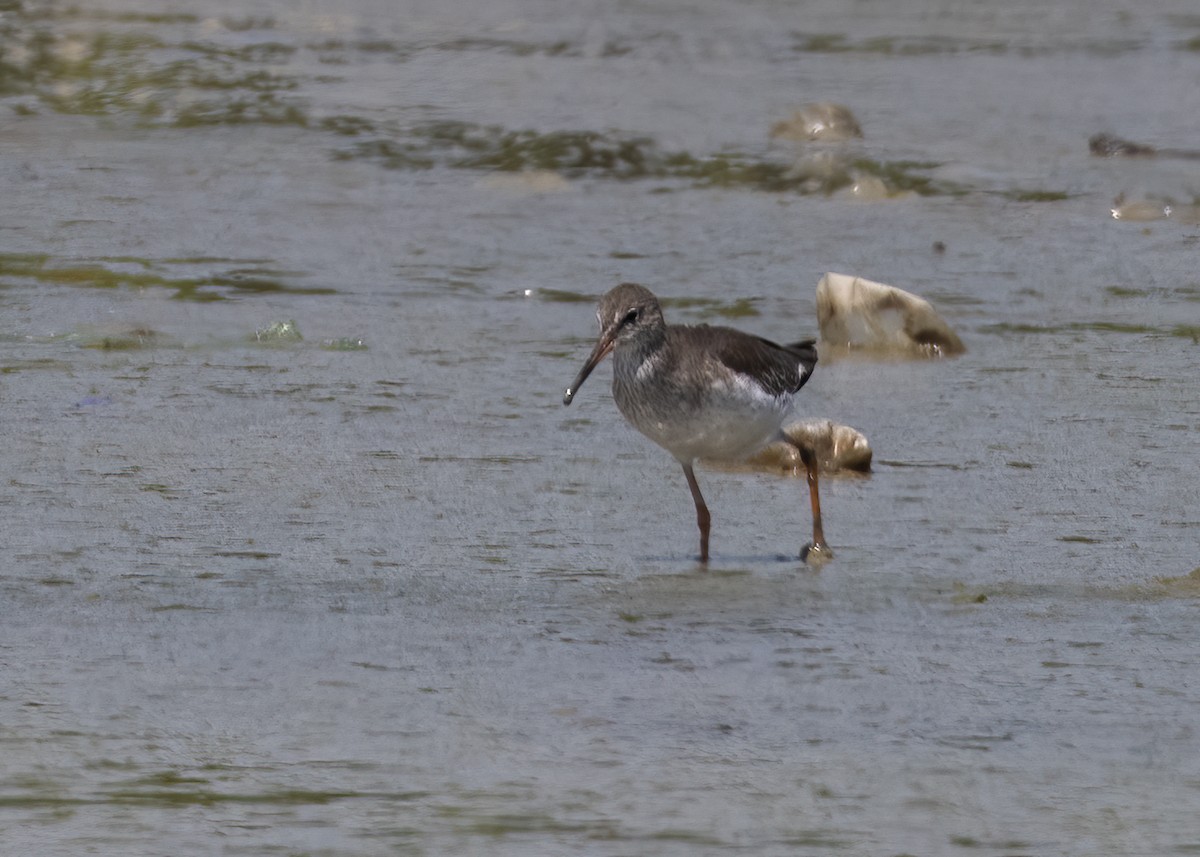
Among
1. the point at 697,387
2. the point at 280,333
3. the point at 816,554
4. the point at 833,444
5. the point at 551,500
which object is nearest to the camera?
the point at 816,554

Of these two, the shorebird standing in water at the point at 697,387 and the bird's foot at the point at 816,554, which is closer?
the bird's foot at the point at 816,554

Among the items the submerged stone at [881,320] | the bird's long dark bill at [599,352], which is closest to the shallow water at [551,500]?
the submerged stone at [881,320]

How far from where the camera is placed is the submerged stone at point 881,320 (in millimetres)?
8219

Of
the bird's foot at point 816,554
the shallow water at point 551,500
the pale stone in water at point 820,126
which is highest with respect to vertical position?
the pale stone in water at point 820,126

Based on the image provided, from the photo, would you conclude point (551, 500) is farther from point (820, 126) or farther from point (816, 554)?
point (820, 126)

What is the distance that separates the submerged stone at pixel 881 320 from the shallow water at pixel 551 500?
17 centimetres

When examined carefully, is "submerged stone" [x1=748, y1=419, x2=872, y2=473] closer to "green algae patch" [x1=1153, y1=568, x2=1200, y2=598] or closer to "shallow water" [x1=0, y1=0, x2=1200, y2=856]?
"shallow water" [x1=0, y1=0, x2=1200, y2=856]

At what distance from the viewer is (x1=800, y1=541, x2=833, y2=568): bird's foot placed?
5.74 metres

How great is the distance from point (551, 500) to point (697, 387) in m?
0.59

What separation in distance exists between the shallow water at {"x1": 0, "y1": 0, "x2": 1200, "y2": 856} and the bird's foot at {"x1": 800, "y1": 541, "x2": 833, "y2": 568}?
75 mm

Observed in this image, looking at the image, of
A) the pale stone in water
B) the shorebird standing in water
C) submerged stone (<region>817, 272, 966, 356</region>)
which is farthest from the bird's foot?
the pale stone in water

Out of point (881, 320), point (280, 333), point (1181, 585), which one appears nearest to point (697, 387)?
point (1181, 585)

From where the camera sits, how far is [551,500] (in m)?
6.29

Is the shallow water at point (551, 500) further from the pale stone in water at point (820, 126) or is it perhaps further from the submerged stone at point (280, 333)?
the pale stone in water at point (820, 126)
